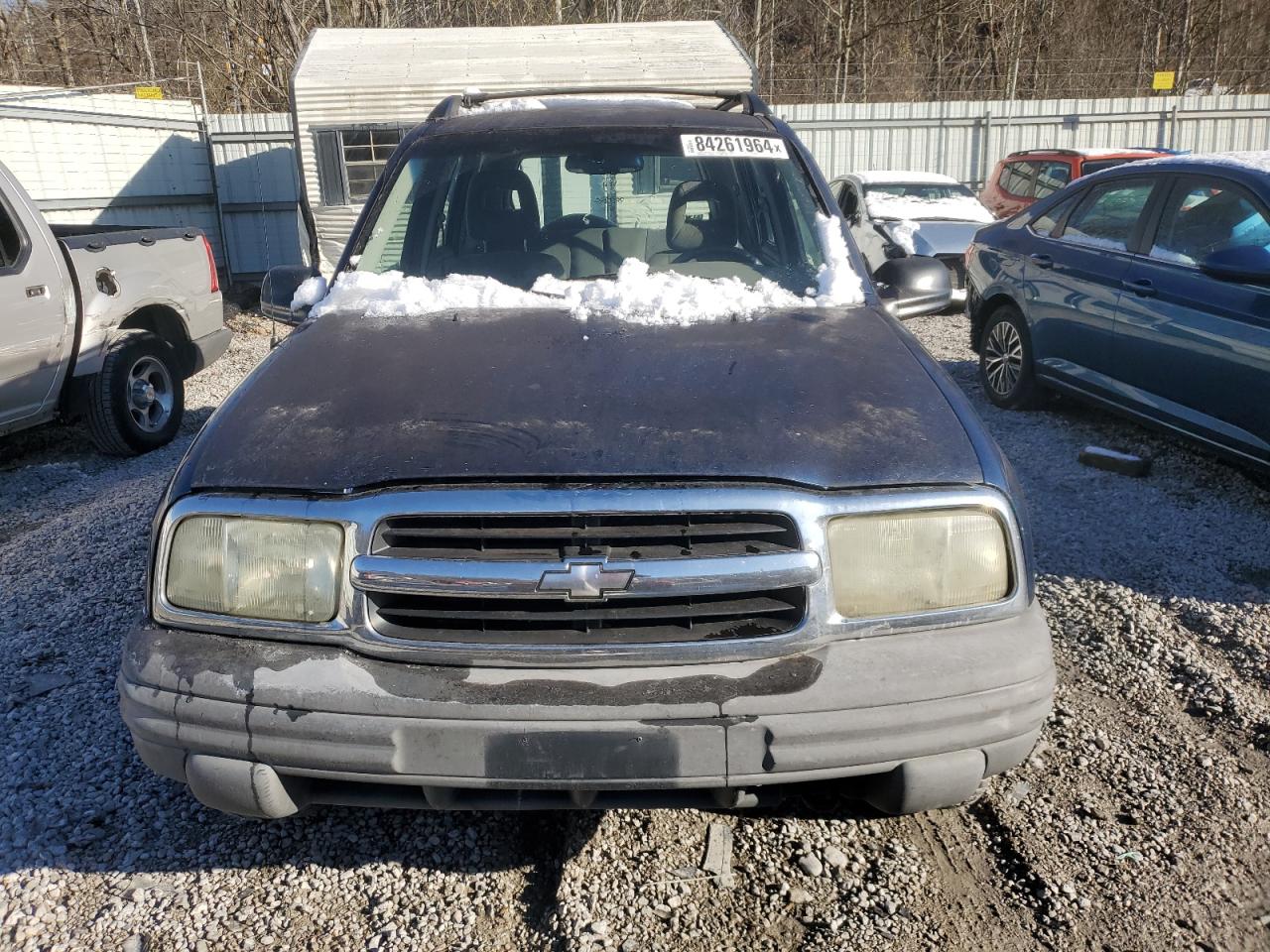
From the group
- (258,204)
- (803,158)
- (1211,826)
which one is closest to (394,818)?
(1211,826)

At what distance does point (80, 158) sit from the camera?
11367mm

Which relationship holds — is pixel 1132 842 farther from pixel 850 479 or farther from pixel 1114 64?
pixel 1114 64

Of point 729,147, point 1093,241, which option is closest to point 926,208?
point 1093,241

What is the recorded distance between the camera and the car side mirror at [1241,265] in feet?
15.0

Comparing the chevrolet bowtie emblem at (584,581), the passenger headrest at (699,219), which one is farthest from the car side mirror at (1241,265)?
the chevrolet bowtie emblem at (584,581)

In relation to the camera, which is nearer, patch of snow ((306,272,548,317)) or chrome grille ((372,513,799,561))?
chrome grille ((372,513,799,561))

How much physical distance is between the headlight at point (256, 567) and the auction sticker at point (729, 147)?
6.96 feet

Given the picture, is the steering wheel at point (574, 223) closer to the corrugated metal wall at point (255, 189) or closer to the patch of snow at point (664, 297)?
the patch of snow at point (664, 297)

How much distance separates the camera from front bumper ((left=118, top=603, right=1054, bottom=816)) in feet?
6.59

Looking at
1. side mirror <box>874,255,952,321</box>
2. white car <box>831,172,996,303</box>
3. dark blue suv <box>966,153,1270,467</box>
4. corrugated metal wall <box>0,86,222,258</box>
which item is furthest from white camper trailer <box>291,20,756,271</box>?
side mirror <box>874,255,952,321</box>

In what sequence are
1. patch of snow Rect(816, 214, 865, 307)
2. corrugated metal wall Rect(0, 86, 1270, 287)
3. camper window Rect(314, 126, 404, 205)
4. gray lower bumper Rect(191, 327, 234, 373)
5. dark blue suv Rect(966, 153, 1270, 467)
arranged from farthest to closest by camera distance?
camper window Rect(314, 126, 404, 205), corrugated metal wall Rect(0, 86, 1270, 287), gray lower bumper Rect(191, 327, 234, 373), dark blue suv Rect(966, 153, 1270, 467), patch of snow Rect(816, 214, 865, 307)

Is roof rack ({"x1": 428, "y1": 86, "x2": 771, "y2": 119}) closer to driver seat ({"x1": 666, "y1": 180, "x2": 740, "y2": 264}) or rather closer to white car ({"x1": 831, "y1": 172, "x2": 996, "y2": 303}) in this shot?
driver seat ({"x1": 666, "y1": 180, "x2": 740, "y2": 264})

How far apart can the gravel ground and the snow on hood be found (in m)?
10.1

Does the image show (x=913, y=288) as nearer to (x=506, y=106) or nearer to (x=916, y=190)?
(x=506, y=106)
